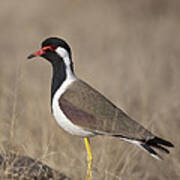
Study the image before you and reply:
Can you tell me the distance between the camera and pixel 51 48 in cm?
454

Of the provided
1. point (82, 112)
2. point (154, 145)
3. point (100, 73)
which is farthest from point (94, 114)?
point (100, 73)

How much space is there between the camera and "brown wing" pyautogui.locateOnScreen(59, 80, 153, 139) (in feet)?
14.3

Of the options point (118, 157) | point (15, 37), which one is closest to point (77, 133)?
point (118, 157)

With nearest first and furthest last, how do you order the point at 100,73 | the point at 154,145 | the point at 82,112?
the point at 154,145 → the point at 82,112 → the point at 100,73

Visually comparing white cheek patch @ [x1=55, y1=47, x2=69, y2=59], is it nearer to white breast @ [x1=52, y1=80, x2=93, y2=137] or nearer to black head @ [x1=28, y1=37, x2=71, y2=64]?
black head @ [x1=28, y1=37, x2=71, y2=64]

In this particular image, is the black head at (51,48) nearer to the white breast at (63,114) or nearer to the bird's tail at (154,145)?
the white breast at (63,114)

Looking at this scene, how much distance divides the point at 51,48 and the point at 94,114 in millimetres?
609

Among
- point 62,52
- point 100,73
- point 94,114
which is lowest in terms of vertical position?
point 100,73

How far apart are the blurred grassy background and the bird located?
297 millimetres

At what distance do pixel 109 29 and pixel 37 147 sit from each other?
22.1 feet

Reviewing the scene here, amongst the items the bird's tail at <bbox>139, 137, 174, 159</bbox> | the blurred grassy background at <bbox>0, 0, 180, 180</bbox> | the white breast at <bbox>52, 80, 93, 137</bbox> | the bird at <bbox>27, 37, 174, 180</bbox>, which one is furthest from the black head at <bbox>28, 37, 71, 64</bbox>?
the bird's tail at <bbox>139, 137, 174, 159</bbox>

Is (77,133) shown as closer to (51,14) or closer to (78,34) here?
(78,34)

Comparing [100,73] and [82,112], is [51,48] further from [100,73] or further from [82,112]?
[100,73]

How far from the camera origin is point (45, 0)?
14.7 m
